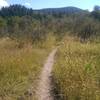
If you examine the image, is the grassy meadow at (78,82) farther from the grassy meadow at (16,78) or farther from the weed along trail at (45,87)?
the grassy meadow at (16,78)

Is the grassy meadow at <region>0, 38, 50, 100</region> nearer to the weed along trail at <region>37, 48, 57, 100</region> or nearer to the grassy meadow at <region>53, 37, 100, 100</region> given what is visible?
the weed along trail at <region>37, 48, 57, 100</region>

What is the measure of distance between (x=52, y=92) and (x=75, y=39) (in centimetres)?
741

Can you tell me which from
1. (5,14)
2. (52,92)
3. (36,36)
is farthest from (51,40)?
(5,14)

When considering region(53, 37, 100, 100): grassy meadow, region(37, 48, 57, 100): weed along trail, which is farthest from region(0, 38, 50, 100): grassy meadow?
region(53, 37, 100, 100): grassy meadow

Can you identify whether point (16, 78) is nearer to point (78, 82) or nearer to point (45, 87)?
point (45, 87)

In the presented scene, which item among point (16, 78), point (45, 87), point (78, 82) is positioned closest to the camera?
point (78, 82)

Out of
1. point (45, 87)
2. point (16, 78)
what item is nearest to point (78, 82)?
point (45, 87)

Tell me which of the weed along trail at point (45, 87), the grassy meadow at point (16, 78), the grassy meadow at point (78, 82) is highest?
the grassy meadow at point (78, 82)

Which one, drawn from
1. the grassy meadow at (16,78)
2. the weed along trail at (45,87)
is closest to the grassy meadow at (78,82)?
the weed along trail at (45,87)

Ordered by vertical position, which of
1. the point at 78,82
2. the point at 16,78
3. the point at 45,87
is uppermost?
the point at 78,82

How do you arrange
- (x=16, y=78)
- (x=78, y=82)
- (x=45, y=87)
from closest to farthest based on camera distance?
(x=78, y=82) < (x=45, y=87) < (x=16, y=78)

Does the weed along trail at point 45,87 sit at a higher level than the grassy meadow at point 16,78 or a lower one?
lower

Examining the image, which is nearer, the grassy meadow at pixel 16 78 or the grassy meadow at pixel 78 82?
the grassy meadow at pixel 78 82

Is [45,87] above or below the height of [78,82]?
below
